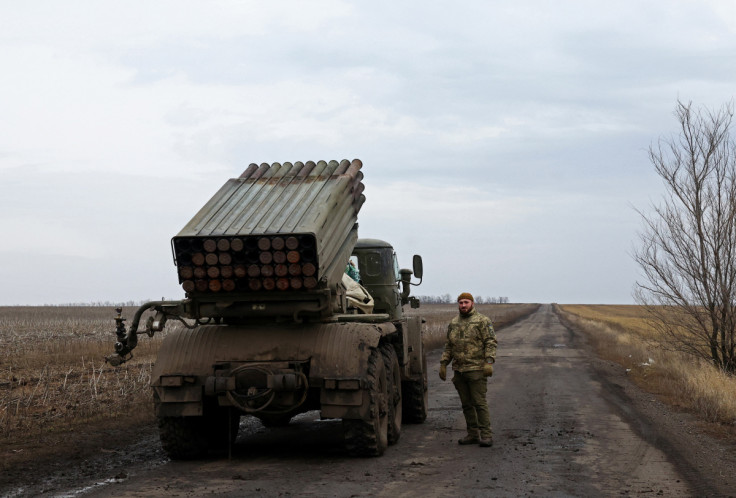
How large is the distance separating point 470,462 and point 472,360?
66.4 inches

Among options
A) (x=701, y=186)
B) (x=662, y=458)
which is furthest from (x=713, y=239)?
(x=662, y=458)

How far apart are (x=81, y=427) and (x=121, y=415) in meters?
1.12

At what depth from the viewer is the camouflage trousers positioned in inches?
392

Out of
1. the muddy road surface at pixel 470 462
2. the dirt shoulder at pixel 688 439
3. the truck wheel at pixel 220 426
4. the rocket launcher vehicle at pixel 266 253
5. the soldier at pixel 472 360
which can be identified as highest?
the rocket launcher vehicle at pixel 266 253

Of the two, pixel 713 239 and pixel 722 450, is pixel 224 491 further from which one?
pixel 713 239

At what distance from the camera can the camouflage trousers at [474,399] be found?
32.7 feet

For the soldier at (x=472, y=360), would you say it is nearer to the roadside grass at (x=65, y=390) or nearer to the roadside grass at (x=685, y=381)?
the roadside grass at (x=685, y=381)

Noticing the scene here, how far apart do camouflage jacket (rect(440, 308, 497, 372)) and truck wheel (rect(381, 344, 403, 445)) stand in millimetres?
663

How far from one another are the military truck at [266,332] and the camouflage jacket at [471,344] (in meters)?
0.97

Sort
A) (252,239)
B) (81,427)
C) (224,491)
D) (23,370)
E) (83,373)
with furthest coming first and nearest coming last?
(23,370) → (83,373) → (81,427) → (252,239) → (224,491)

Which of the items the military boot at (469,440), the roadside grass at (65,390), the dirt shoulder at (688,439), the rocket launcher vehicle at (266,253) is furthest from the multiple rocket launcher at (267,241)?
the dirt shoulder at (688,439)

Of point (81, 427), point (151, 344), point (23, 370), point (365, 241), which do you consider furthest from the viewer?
point (151, 344)

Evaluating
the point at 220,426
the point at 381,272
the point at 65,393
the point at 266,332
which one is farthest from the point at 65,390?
the point at 266,332

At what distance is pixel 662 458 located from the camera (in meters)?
8.89
